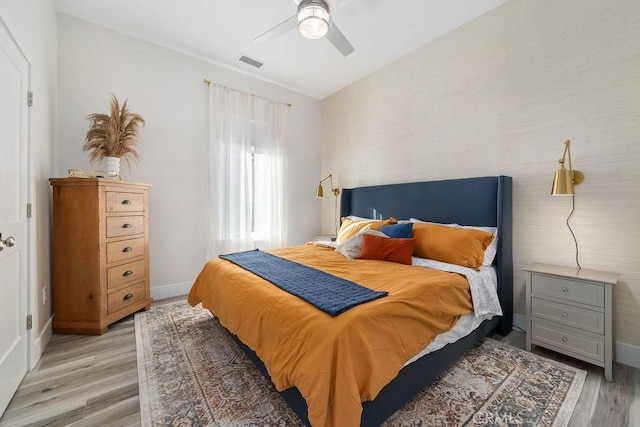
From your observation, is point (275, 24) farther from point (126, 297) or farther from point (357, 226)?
point (126, 297)

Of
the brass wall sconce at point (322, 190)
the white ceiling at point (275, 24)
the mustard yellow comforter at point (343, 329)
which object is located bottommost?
the mustard yellow comforter at point (343, 329)

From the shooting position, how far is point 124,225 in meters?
2.60

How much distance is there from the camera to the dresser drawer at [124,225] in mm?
2473

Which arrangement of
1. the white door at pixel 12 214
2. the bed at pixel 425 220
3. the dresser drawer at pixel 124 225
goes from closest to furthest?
the bed at pixel 425 220, the white door at pixel 12 214, the dresser drawer at pixel 124 225

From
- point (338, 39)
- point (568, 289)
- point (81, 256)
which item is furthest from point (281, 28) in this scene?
point (568, 289)

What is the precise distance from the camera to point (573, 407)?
1.50 meters

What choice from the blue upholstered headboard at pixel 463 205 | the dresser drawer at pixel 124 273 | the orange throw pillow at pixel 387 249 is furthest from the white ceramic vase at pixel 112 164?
the blue upholstered headboard at pixel 463 205

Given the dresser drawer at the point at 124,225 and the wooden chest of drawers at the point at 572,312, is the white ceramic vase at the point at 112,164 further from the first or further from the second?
the wooden chest of drawers at the point at 572,312

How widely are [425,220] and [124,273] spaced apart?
10.6 feet

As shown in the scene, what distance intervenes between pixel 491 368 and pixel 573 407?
0.43 m

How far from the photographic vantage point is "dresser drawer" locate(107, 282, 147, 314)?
2451 mm

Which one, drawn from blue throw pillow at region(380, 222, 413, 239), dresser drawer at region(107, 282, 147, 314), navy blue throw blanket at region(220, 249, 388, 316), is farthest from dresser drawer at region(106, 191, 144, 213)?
blue throw pillow at region(380, 222, 413, 239)

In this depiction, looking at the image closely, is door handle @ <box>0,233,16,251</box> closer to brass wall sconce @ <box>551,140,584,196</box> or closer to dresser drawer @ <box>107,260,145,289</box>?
dresser drawer @ <box>107,260,145,289</box>

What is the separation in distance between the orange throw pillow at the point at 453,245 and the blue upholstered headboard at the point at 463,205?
A: 9.9 inches
